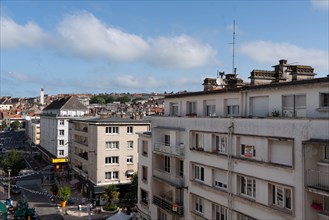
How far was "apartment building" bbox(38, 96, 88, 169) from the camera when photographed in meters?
80.9

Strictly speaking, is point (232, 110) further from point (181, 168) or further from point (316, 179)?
point (181, 168)

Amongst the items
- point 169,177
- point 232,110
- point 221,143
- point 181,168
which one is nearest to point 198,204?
point 181,168

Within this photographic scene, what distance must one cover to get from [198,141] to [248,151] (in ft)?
19.4

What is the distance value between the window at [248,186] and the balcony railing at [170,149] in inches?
275

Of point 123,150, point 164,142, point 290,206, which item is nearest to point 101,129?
point 123,150

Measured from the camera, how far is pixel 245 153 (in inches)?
879

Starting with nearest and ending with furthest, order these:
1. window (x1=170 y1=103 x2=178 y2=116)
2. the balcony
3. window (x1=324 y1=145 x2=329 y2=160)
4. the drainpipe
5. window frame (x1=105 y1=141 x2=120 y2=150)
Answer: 1. the balcony
2. window (x1=324 y1=145 x2=329 y2=160)
3. the drainpipe
4. window (x1=170 y1=103 x2=178 y2=116)
5. window frame (x1=105 y1=141 x2=120 y2=150)

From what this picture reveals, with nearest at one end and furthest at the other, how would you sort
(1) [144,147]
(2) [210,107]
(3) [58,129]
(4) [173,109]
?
(2) [210,107] < (4) [173,109] < (1) [144,147] < (3) [58,129]

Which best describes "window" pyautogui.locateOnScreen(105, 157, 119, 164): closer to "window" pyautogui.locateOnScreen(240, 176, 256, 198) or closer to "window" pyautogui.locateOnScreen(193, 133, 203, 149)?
"window" pyautogui.locateOnScreen(193, 133, 203, 149)

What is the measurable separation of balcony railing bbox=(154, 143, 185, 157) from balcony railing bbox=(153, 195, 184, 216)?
4.16 meters

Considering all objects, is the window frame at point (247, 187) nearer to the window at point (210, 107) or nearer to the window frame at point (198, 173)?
the window frame at point (198, 173)

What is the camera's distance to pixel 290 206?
19156mm

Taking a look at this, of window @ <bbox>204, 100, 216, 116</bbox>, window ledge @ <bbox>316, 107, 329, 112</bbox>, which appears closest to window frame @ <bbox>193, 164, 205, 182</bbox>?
window @ <bbox>204, 100, 216, 116</bbox>

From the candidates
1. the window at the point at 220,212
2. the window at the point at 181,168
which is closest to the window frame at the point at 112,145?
the window at the point at 181,168
